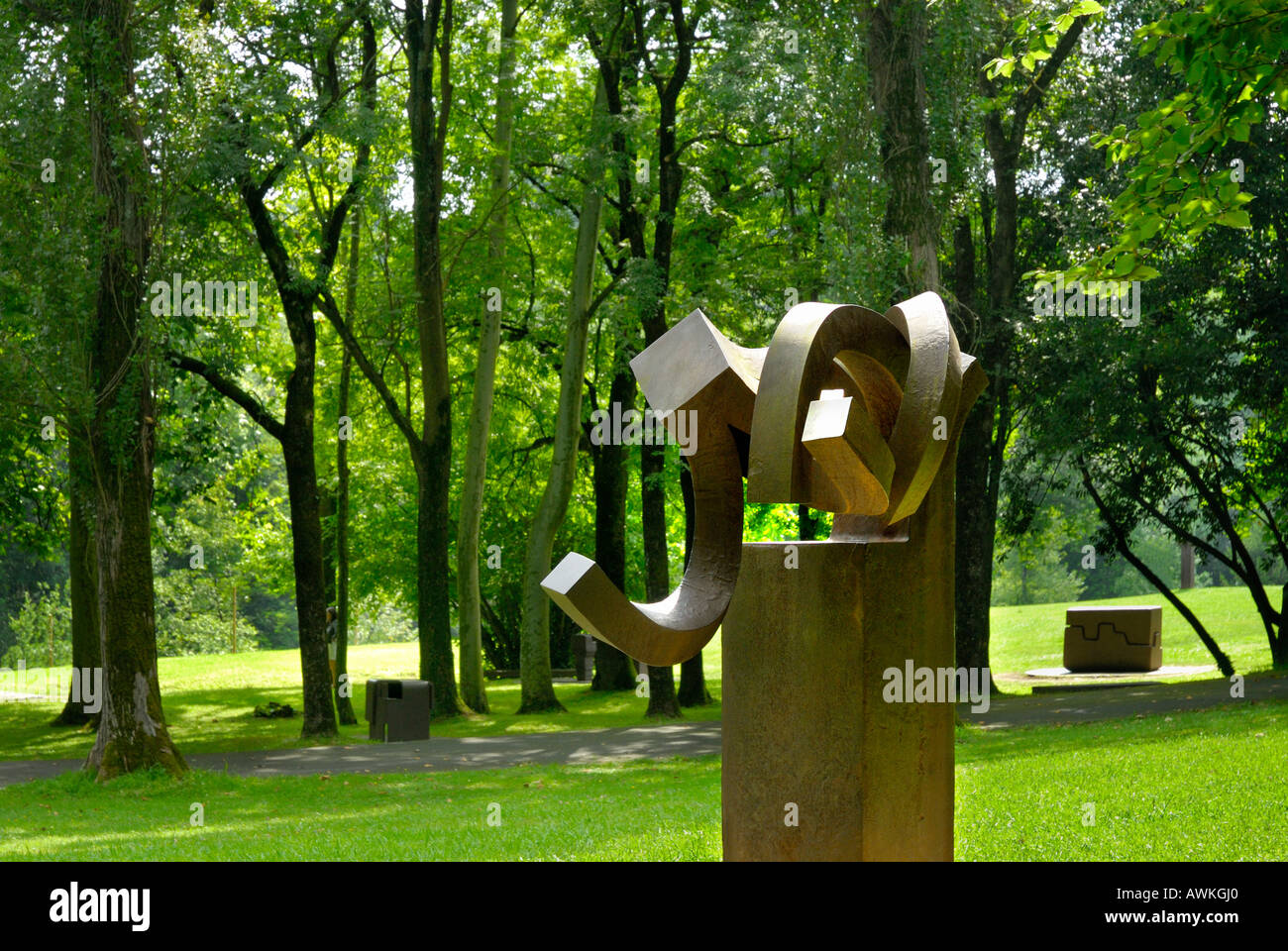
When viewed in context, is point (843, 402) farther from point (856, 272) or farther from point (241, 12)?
point (241, 12)

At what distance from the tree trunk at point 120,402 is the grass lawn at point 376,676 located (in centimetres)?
441

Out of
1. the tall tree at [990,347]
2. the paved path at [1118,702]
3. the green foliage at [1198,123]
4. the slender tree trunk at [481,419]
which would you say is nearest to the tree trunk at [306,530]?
the slender tree trunk at [481,419]

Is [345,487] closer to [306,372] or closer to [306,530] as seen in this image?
[306,530]

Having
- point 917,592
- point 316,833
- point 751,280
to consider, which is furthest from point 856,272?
point 917,592

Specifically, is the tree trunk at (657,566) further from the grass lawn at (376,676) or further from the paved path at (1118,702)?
the paved path at (1118,702)

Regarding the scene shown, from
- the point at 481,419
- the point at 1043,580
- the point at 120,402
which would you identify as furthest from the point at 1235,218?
the point at 1043,580

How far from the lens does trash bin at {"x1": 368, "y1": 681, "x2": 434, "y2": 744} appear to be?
19422 millimetres

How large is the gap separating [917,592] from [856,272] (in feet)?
38.0

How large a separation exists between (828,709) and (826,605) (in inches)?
16.3

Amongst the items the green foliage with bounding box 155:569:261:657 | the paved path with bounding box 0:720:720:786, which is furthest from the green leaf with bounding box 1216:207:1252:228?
the green foliage with bounding box 155:569:261:657

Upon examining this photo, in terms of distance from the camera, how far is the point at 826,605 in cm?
500

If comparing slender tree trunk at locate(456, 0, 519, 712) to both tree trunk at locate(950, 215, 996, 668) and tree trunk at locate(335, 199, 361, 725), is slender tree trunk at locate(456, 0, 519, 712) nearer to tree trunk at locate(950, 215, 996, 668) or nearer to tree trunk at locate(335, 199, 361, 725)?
tree trunk at locate(335, 199, 361, 725)

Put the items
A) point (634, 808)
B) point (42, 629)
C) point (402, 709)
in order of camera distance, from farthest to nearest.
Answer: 1. point (42, 629)
2. point (402, 709)
3. point (634, 808)

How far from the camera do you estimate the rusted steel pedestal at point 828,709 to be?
499cm
